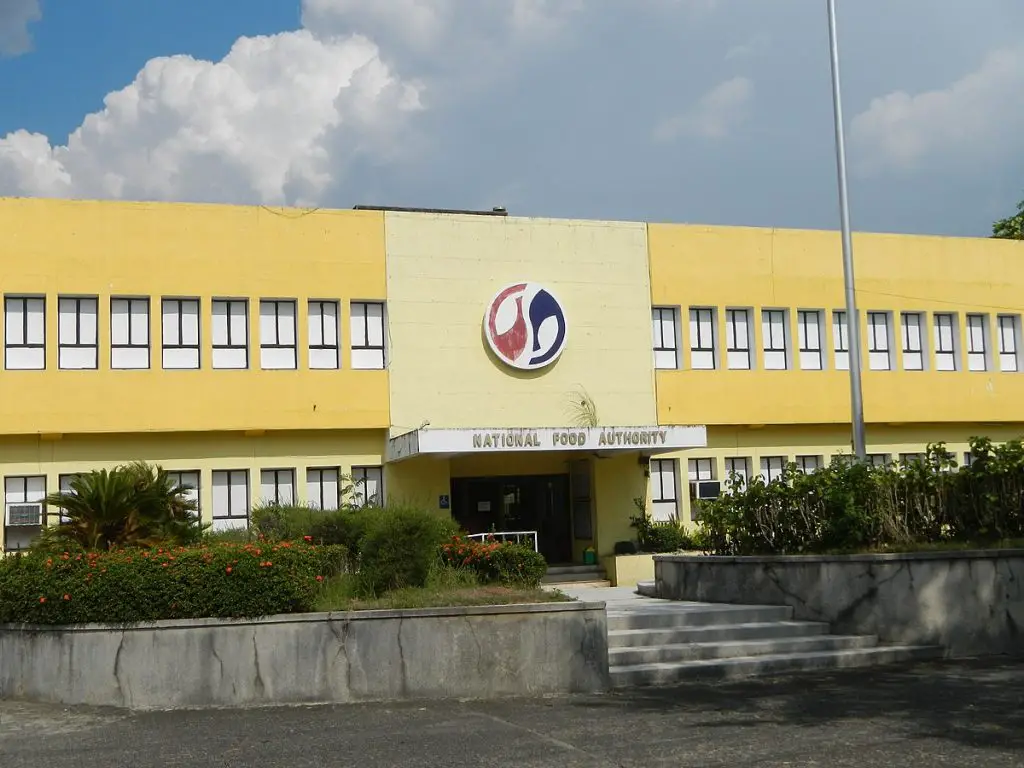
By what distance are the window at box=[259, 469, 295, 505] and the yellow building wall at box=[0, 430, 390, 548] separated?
12cm

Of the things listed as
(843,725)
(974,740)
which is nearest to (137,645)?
(843,725)

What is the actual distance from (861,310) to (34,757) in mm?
22570

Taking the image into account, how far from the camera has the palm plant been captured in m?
13.4

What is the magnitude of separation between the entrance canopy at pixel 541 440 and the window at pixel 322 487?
51.0 inches

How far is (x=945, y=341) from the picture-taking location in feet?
94.9

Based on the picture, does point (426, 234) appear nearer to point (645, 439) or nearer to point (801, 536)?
point (645, 439)

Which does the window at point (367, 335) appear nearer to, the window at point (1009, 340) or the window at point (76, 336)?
the window at point (76, 336)

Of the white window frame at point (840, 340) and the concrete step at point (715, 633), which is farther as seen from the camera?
the white window frame at point (840, 340)

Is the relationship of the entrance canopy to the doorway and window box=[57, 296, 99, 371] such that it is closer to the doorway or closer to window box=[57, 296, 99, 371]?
the doorway

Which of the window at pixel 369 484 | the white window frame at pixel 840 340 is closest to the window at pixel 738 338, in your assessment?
the white window frame at pixel 840 340

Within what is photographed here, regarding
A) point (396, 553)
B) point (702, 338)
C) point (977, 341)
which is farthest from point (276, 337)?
point (977, 341)

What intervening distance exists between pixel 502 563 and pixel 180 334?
38.5 feet

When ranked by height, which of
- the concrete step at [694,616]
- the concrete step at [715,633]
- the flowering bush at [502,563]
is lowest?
the concrete step at [715,633]

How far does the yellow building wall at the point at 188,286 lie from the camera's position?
22.3m
